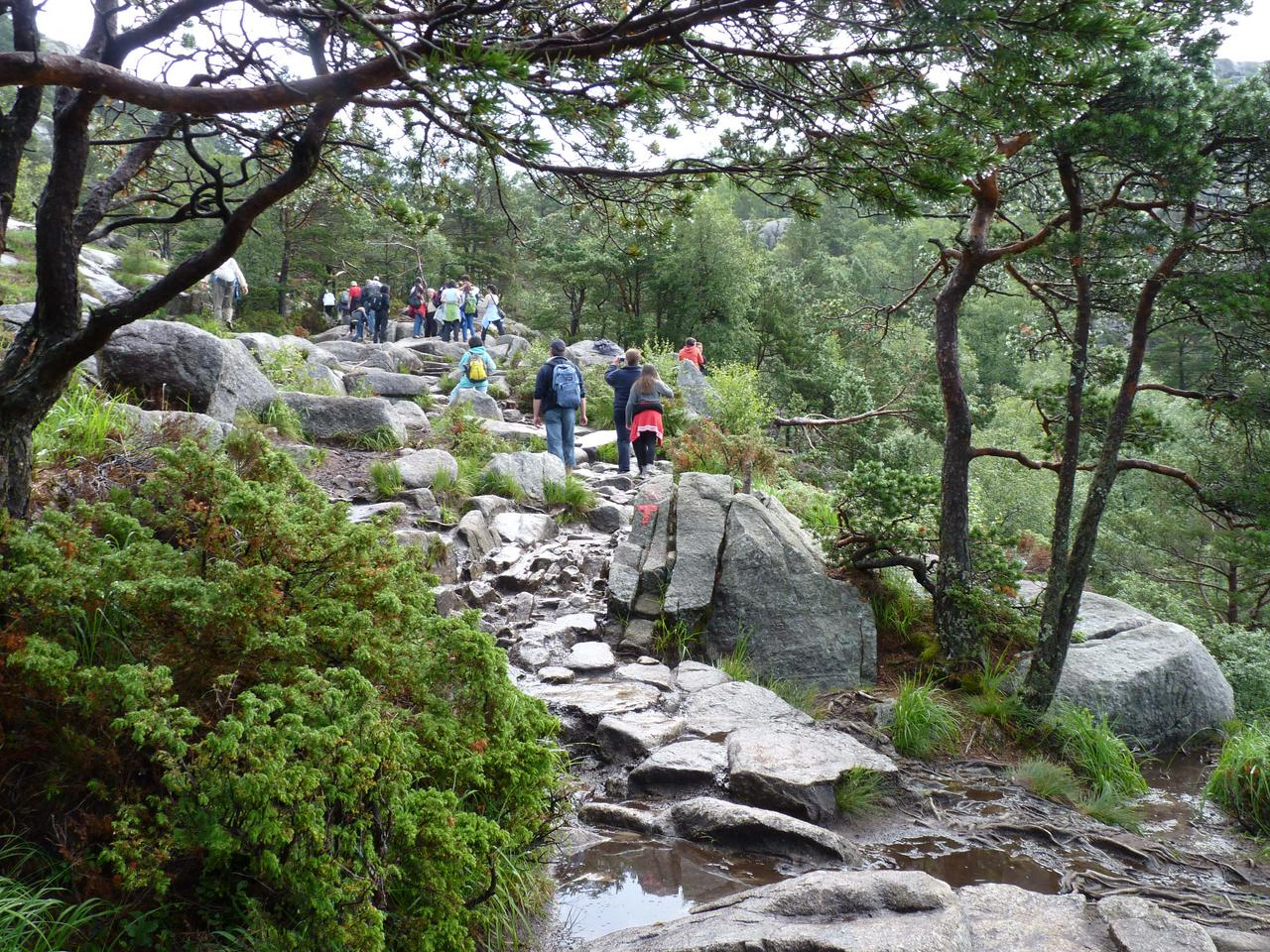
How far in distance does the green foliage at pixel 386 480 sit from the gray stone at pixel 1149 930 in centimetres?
720

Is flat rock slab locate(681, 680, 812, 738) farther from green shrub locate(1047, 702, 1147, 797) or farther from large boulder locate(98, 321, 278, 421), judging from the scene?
large boulder locate(98, 321, 278, 421)

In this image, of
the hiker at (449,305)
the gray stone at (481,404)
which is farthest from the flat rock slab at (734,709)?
the hiker at (449,305)

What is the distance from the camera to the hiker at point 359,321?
2619 cm

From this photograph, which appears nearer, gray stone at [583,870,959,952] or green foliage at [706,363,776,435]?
gray stone at [583,870,959,952]

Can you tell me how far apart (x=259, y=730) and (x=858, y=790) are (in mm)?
4248

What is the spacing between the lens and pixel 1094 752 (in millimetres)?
6746

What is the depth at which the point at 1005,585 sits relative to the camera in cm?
798

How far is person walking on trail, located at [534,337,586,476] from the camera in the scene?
10.9 m

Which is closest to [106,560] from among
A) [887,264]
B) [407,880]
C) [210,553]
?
[210,553]

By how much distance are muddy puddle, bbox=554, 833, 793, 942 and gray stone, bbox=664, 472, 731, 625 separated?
3242 mm

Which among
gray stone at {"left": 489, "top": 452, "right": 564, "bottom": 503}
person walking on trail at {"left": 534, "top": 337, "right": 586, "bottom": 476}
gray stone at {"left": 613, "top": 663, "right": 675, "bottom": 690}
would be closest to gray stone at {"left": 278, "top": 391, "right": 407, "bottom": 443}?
gray stone at {"left": 489, "top": 452, "right": 564, "bottom": 503}

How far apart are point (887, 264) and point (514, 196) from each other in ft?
68.0

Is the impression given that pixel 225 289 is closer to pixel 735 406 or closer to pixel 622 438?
pixel 622 438

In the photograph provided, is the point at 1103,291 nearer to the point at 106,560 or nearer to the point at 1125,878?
the point at 1125,878
